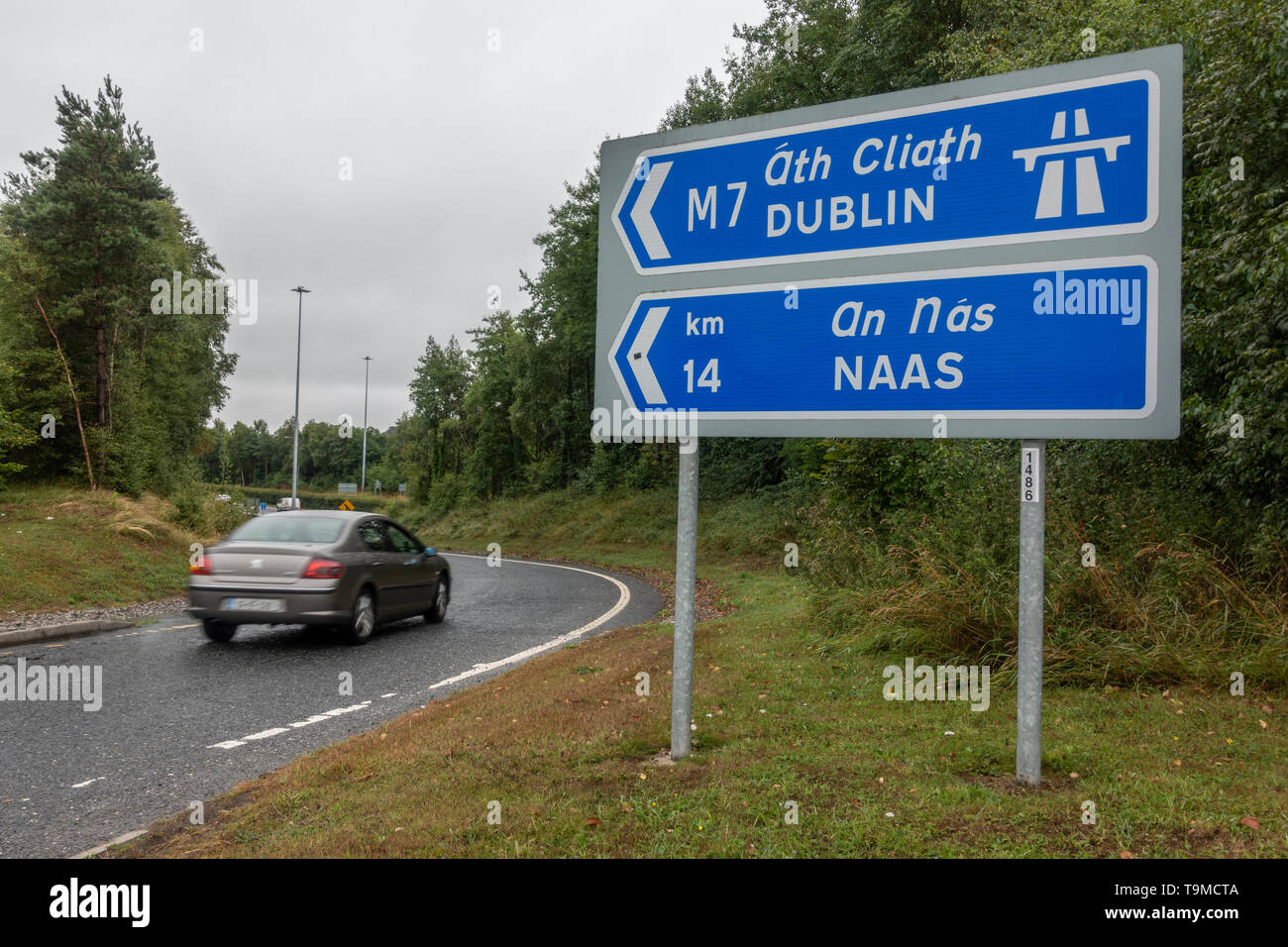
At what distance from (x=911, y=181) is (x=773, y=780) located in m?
3.21

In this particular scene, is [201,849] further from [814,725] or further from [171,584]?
[171,584]

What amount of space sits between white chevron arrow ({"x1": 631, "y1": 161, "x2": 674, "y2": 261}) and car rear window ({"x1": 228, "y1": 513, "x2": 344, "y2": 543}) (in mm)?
6667

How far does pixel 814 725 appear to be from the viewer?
5102 mm

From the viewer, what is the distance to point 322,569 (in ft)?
31.3

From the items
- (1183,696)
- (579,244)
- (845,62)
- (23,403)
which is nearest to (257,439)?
(579,244)

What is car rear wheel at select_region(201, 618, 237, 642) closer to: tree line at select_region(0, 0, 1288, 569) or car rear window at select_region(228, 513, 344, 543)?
car rear window at select_region(228, 513, 344, 543)

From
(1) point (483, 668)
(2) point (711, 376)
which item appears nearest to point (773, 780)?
(2) point (711, 376)

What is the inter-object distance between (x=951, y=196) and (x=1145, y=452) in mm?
6140

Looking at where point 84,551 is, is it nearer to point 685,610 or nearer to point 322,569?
point 322,569

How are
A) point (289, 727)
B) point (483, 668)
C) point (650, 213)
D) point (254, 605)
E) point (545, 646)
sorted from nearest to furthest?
1. point (650, 213)
2. point (289, 727)
3. point (483, 668)
4. point (254, 605)
5. point (545, 646)

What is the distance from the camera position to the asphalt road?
4.46 m

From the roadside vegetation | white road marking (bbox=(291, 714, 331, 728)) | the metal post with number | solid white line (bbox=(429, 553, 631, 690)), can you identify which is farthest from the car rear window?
the metal post with number

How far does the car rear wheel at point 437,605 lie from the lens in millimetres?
12219

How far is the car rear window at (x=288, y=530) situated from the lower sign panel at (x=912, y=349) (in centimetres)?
654
